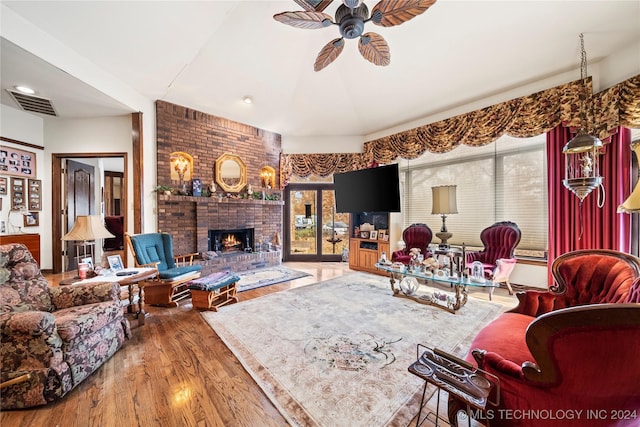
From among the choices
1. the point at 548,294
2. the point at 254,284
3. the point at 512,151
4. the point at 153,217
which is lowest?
the point at 254,284

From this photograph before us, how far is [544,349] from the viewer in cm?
103

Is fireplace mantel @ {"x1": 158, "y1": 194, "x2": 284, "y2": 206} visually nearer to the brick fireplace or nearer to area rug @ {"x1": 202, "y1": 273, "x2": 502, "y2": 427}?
the brick fireplace

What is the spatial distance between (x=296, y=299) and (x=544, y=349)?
2741mm

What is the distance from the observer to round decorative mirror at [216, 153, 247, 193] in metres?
5.00

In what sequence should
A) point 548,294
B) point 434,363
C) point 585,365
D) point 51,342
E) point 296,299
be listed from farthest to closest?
point 296,299, point 548,294, point 51,342, point 434,363, point 585,365

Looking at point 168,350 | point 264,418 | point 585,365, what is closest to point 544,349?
point 585,365

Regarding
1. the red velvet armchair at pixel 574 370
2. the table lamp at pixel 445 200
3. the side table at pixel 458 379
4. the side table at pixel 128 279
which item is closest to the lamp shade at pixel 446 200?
the table lamp at pixel 445 200

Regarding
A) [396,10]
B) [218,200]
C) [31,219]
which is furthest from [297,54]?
[31,219]

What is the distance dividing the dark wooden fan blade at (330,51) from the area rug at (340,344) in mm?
2796

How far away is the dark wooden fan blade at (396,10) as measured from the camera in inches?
71.9

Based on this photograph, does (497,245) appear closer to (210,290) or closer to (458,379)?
(458,379)

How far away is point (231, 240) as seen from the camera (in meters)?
5.34

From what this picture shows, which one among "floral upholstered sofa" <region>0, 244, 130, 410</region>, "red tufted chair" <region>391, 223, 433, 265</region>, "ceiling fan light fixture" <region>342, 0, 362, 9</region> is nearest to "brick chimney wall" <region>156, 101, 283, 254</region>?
"floral upholstered sofa" <region>0, 244, 130, 410</region>

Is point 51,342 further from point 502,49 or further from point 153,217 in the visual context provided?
point 502,49
